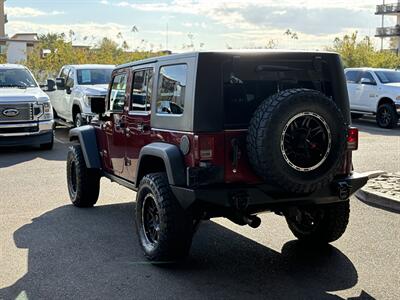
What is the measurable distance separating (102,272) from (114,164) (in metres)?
1.83

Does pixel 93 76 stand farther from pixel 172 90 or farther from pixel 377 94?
pixel 172 90

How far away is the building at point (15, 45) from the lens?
4898 centimetres

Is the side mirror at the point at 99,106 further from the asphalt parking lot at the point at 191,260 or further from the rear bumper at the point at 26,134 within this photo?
the rear bumper at the point at 26,134

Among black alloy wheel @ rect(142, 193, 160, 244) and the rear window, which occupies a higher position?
the rear window

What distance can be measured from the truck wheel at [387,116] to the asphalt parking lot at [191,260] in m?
10.2

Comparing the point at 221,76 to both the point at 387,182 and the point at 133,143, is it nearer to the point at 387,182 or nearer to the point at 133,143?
the point at 133,143

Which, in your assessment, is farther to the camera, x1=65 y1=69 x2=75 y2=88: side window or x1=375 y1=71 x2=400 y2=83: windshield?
x1=375 y1=71 x2=400 y2=83: windshield

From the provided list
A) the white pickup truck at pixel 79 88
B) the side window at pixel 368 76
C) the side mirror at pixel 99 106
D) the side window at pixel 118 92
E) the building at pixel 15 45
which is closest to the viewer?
the side window at pixel 118 92

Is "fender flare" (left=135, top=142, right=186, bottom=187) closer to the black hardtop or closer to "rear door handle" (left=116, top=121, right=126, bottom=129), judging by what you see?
the black hardtop

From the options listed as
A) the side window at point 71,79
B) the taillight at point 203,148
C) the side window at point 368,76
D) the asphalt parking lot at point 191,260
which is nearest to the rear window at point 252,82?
the taillight at point 203,148

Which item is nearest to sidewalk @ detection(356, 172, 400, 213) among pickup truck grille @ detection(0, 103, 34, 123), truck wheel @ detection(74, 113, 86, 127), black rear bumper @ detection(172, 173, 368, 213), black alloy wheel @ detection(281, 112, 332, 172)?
black rear bumper @ detection(172, 173, 368, 213)

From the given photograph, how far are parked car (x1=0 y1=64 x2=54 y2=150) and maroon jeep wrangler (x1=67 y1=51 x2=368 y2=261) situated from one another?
7268 millimetres

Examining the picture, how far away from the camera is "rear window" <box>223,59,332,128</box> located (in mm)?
4562

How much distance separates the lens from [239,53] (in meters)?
4.55
